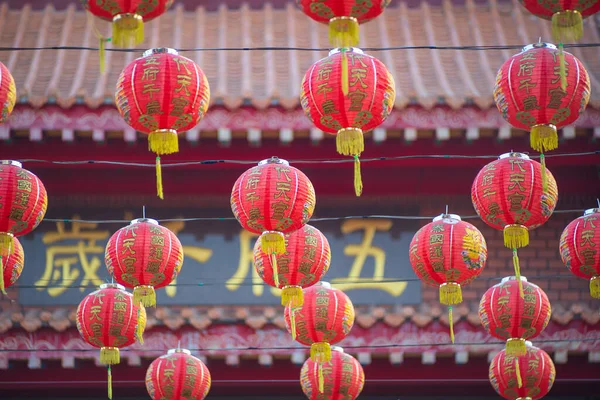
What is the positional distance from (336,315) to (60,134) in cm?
282

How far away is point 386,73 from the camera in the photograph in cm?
800

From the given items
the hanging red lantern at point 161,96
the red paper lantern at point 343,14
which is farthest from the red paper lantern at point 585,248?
the hanging red lantern at point 161,96

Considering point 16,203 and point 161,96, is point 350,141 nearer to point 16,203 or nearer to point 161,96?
point 161,96

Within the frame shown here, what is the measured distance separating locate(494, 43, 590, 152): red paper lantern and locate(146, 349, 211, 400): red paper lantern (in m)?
3.10

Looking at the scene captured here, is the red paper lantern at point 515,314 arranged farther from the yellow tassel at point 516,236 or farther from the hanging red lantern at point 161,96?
the hanging red lantern at point 161,96

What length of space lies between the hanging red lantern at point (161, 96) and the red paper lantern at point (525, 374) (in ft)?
9.85

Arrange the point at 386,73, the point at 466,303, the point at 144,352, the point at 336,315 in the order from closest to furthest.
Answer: the point at 386,73
the point at 336,315
the point at 144,352
the point at 466,303

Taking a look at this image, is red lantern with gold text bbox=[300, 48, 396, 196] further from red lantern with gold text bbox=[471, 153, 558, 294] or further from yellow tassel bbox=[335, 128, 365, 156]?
red lantern with gold text bbox=[471, 153, 558, 294]

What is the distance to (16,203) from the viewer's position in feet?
27.7

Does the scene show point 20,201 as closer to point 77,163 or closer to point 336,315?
point 77,163

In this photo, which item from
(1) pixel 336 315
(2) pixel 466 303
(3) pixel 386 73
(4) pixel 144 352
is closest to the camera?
(3) pixel 386 73

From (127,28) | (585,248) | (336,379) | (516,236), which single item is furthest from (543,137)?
(127,28)

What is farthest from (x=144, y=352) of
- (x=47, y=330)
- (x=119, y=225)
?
(x=119, y=225)

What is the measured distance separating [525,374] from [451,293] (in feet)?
3.05
